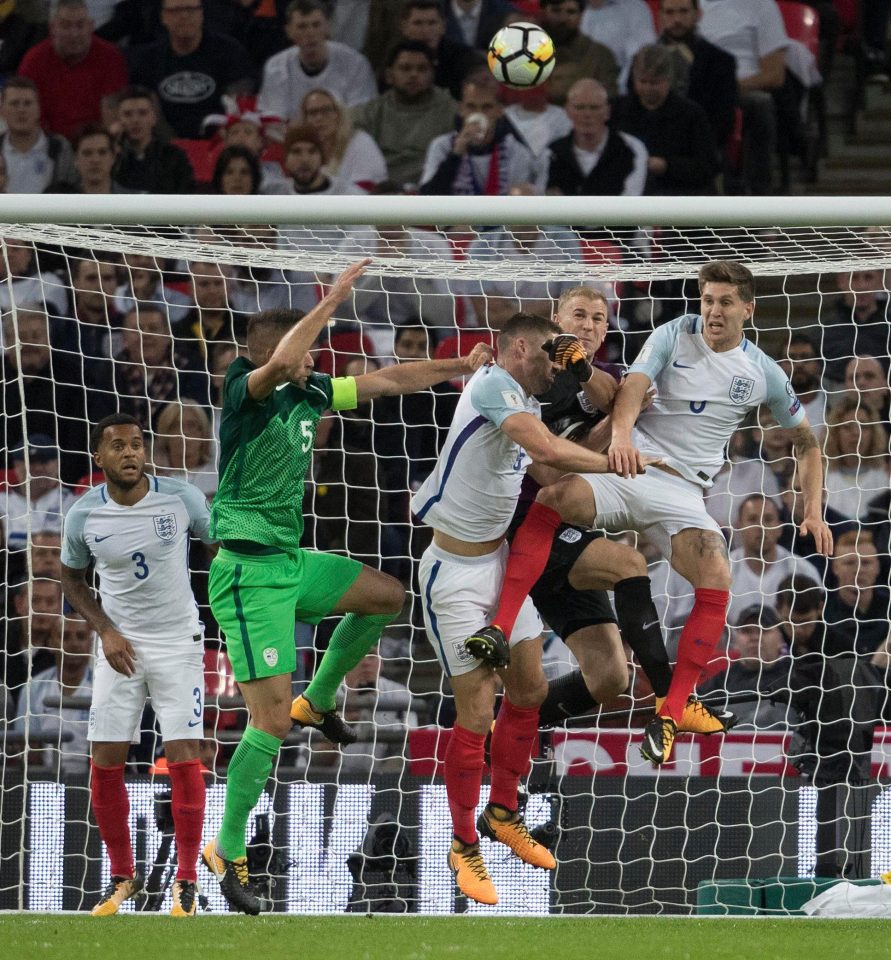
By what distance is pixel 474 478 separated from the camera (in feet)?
21.3

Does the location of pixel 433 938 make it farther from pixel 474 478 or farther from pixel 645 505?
pixel 645 505

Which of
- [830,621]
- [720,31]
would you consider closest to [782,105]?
[720,31]

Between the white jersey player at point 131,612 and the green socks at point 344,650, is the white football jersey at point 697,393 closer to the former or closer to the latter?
the green socks at point 344,650

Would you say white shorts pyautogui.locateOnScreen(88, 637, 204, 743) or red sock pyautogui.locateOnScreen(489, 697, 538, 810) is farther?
white shorts pyautogui.locateOnScreen(88, 637, 204, 743)

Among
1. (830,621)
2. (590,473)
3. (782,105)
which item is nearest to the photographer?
(590,473)

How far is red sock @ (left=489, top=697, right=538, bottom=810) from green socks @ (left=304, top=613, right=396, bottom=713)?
2.21 ft

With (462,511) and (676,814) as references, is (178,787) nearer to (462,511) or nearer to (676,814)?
(462,511)

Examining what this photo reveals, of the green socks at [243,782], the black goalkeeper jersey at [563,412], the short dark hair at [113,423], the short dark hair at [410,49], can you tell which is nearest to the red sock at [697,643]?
the black goalkeeper jersey at [563,412]

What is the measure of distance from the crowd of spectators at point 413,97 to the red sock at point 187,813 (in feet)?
17.2

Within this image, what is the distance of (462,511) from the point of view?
654cm

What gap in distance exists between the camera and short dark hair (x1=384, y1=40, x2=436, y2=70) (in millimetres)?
11805

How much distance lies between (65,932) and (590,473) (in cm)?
259

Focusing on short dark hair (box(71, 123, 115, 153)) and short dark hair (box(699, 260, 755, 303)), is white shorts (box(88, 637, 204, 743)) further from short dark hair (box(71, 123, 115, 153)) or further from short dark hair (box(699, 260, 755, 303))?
short dark hair (box(71, 123, 115, 153))

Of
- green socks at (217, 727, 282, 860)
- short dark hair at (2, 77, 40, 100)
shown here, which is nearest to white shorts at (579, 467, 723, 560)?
green socks at (217, 727, 282, 860)
